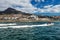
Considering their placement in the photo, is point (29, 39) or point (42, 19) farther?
point (42, 19)

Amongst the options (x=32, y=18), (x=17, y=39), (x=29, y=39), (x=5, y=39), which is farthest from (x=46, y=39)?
(x=32, y=18)

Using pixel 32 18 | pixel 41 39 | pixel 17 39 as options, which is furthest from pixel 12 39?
pixel 32 18

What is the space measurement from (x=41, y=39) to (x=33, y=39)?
148 cm

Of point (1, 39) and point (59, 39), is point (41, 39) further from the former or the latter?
point (1, 39)

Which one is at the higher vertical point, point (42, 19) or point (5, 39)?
point (5, 39)

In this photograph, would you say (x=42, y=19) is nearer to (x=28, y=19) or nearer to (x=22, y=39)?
(x=28, y=19)

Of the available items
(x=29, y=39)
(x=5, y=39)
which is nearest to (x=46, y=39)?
(x=29, y=39)

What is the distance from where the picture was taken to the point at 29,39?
3197 centimetres

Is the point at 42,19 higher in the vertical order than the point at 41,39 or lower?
lower

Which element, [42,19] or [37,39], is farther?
[42,19]

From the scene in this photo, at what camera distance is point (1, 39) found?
3167cm

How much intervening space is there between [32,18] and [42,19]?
10746 mm

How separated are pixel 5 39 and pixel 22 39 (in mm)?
3034

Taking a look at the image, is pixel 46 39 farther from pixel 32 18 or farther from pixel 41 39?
pixel 32 18
